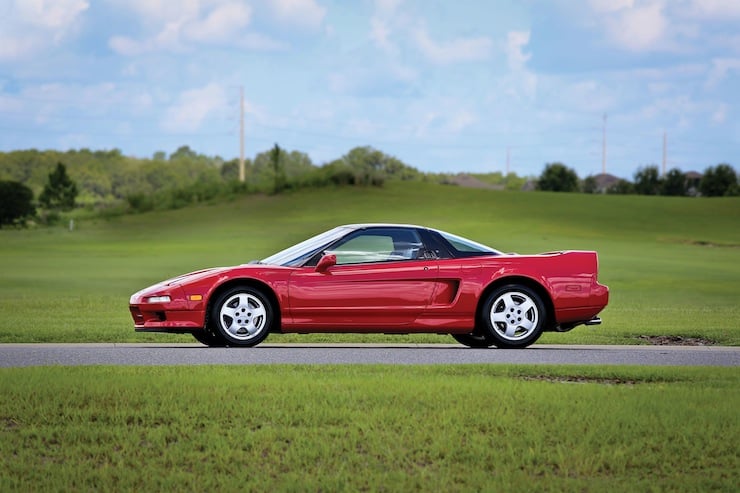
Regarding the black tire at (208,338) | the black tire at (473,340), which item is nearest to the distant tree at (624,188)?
the black tire at (473,340)

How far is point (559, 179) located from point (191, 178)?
197 ft

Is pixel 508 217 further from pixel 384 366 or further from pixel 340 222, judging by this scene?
pixel 384 366

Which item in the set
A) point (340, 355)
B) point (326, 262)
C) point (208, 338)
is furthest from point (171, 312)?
point (340, 355)

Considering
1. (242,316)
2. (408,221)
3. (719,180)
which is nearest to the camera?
(242,316)

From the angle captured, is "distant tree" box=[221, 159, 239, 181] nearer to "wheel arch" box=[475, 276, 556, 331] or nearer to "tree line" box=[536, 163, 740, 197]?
"tree line" box=[536, 163, 740, 197]

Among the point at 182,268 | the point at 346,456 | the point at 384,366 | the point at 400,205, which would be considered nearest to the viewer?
the point at 346,456

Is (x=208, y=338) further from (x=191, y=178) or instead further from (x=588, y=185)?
(x=191, y=178)

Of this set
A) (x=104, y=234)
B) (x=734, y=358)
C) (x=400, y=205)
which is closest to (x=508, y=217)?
(x=400, y=205)

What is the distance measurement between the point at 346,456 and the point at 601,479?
1547mm

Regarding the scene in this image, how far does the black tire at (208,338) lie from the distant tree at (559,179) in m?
104

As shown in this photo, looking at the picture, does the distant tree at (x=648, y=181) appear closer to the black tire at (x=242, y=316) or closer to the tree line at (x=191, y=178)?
the tree line at (x=191, y=178)

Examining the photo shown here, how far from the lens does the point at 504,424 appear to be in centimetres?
770

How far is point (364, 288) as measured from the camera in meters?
12.3

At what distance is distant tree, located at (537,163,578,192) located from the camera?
376 ft
